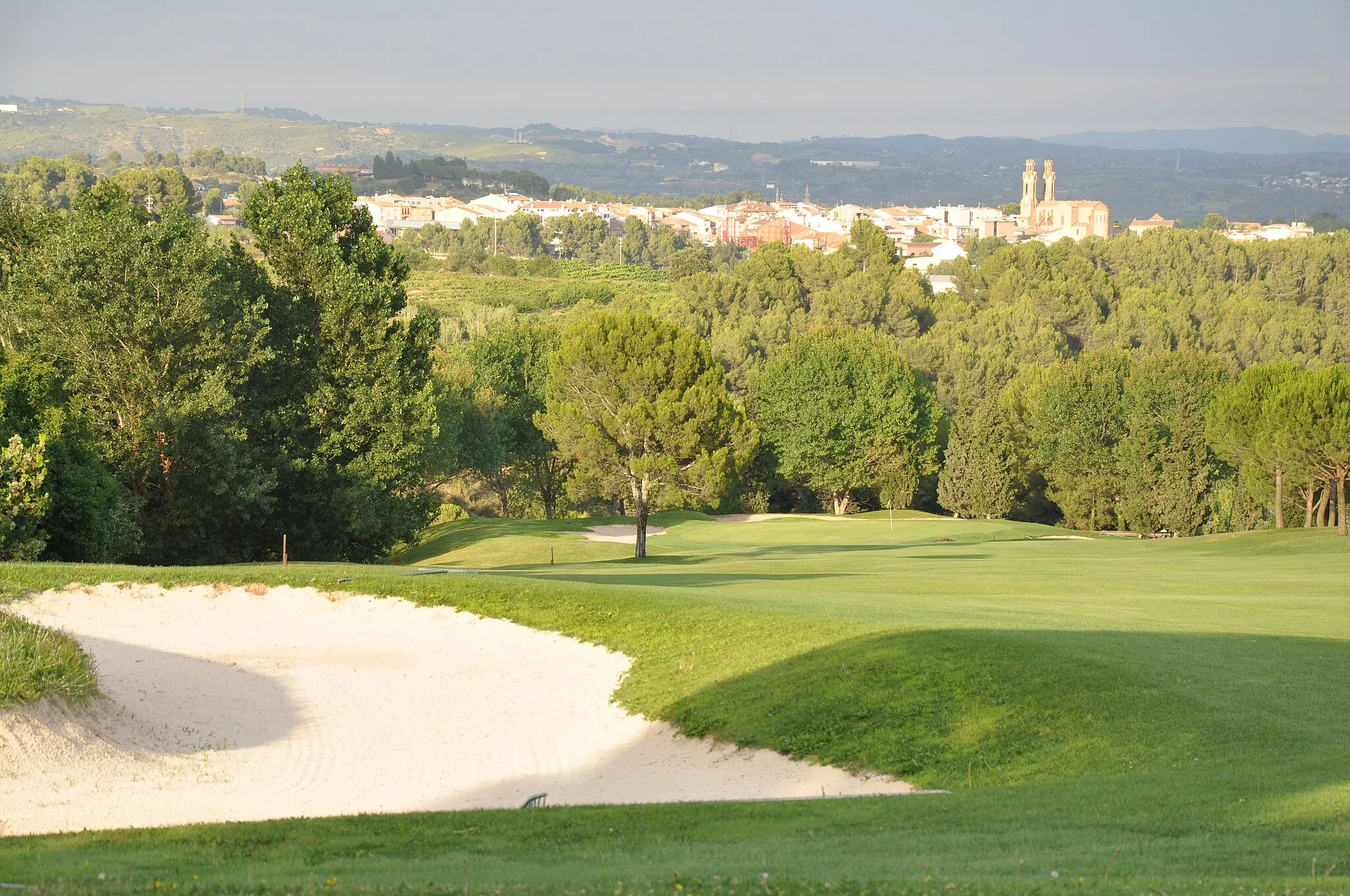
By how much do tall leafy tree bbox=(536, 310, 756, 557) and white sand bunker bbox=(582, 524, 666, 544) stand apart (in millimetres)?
8237

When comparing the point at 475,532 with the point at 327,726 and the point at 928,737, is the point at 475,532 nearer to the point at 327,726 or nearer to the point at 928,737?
the point at 327,726

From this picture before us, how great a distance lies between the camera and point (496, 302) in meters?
118

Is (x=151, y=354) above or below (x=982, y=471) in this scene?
above

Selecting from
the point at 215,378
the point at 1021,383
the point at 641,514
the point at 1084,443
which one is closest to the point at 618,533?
the point at 641,514

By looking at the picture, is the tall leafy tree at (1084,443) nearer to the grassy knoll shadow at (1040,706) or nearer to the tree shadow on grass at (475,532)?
the tree shadow on grass at (475,532)

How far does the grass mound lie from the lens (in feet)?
43.5

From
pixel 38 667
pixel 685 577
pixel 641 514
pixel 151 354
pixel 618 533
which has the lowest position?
pixel 618 533

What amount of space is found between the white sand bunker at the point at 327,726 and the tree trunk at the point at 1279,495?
1451 inches

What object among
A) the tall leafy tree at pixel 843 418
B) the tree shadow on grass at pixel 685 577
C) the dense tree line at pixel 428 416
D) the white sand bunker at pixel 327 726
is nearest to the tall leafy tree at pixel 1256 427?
the dense tree line at pixel 428 416

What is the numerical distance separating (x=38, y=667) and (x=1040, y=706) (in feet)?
36.4

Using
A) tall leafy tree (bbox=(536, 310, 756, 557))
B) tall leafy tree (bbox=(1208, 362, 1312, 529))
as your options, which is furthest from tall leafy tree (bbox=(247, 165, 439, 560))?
tall leafy tree (bbox=(1208, 362, 1312, 529))

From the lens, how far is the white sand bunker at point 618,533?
47812 millimetres

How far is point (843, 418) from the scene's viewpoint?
6706 cm

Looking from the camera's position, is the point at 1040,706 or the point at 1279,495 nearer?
the point at 1040,706
